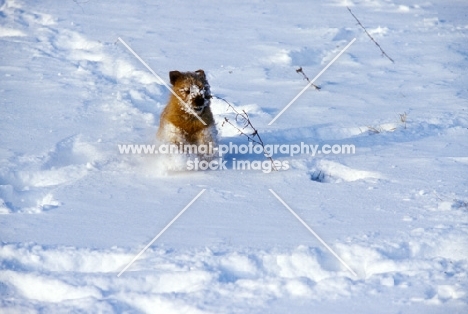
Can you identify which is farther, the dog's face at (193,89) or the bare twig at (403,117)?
the bare twig at (403,117)

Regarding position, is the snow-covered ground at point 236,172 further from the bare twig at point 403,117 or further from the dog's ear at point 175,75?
the dog's ear at point 175,75

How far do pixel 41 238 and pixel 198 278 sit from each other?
1.18 m

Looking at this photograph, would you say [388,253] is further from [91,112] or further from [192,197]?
[91,112]

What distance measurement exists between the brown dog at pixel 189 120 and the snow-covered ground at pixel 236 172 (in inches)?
13.6

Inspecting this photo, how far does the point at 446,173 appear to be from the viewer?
17.8 ft

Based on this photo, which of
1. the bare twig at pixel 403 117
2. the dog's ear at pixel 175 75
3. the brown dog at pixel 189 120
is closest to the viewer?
the brown dog at pixel 189 120

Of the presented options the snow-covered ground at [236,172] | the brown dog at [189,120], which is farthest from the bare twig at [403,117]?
the brown dog at [189,120]

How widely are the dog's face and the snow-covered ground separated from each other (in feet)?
1.82

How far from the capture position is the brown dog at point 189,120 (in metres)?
6.23

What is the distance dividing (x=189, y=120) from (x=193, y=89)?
0.31 m

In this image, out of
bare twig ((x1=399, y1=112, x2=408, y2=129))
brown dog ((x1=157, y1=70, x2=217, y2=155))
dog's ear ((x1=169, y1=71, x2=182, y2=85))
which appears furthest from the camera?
bare twig ((x1=399, y1=112, x2=408, y2=129))

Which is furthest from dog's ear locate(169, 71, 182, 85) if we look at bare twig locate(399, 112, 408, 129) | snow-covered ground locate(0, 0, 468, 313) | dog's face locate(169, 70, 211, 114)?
bare twig locate(399, 112, 408, 129)

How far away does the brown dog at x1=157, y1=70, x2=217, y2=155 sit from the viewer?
6.23 metres

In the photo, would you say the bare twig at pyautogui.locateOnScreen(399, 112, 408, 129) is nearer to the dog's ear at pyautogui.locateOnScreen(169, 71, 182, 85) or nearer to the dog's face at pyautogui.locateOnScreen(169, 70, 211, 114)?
the dog's face at pyautogui.locateOnScreen(169, 70, 211, 114)
